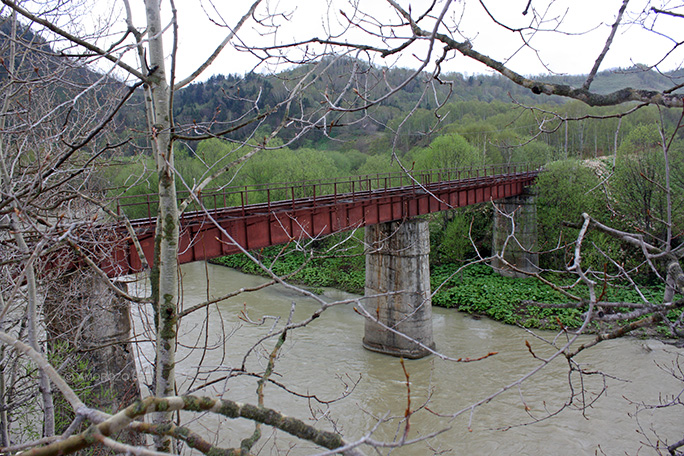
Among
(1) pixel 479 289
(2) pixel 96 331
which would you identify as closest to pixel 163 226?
(2) pixel 96 331

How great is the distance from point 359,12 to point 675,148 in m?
27.6

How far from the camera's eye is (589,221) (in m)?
2.92

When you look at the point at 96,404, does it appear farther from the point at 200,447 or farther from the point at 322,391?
the point at 200,447

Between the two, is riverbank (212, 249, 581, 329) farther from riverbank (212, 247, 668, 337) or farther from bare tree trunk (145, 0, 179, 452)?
bare tree trunk (145, 0, 179, 452)

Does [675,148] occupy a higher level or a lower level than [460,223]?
higher

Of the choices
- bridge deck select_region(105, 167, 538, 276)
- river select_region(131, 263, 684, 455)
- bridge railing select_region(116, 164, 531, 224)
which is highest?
bridge railing select_region(116, 164, 531, 224)

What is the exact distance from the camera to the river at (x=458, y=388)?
1208cm

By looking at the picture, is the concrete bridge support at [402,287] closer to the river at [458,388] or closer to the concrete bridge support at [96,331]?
the river at [458,388]

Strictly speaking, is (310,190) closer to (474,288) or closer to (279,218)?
(474,288)

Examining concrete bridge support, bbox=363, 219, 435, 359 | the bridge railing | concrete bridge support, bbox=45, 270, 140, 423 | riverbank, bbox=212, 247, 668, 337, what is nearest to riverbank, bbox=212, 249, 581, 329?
riverbank, bbox=212, 247, 668, 337

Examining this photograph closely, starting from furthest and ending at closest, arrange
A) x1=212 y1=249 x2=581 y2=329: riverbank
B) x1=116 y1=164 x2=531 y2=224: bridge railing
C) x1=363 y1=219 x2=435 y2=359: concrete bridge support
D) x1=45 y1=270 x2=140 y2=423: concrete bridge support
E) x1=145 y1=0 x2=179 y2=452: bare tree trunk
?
x1=212 y1=249 x2=581 y2=329: riverbank < x1=363 y1=219 x2=435 y2=359: concrete bridge support < x1=116 y1=164 x2=531 y2=224: bridge railing < x1=45 y1=270 x2=140 y2=423: concrete bridge support < x1=145 y1=0 x2=179 y2=452: bare tree trunk

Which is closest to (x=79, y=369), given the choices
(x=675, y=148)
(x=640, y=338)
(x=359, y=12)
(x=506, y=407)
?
(x=359, y=12)

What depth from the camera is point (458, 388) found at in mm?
15039

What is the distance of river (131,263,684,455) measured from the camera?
1208 centimetres
